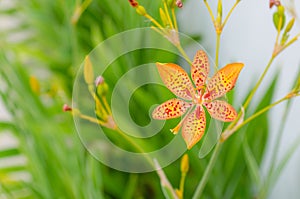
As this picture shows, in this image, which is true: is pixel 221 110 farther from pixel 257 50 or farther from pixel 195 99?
pixel 257 50

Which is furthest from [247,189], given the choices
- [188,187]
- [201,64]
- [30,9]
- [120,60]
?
[30,9]

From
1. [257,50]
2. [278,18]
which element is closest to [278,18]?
[278,18]

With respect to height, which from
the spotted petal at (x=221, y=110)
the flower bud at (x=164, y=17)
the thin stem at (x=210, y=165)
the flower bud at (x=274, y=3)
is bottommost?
the thin stem at (x=210, y=165)

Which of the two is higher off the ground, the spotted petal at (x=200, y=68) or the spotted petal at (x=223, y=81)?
the spotted petal at (x=200, y=68)

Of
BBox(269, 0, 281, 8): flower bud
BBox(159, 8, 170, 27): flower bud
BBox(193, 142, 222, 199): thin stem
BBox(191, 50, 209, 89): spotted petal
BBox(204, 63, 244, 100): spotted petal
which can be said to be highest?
BBox(159, 8, 170, 27): flower bud

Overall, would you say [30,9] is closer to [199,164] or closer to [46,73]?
[46,73]

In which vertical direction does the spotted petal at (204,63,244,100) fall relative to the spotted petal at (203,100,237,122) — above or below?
above

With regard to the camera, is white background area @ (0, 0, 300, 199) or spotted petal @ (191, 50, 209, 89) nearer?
spotted petal @ (191, 50, 209, 89)
